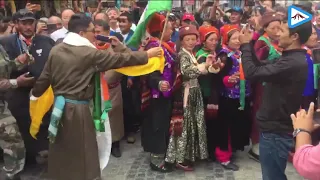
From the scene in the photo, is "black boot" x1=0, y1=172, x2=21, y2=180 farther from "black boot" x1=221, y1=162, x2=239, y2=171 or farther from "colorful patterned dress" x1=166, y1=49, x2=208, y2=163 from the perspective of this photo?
"black boot" x1=221, y1=162, x2=239, y2=171

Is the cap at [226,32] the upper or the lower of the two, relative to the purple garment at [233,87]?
upper

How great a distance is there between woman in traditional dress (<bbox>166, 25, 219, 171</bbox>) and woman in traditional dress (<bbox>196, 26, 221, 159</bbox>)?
0.13 meters

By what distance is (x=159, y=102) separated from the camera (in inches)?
181

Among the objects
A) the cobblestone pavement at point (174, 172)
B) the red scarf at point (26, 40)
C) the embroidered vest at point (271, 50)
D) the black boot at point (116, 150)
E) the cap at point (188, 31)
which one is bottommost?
the cobblestone pavement at point (174, 172)

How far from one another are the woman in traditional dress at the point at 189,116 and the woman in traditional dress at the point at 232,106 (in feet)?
0.90

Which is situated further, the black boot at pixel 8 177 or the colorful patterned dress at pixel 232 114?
the colorful patterned dress at pixel 232 114

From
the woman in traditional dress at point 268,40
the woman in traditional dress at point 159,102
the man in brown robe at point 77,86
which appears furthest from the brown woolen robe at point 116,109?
the woman in traditional dress at point 268,40

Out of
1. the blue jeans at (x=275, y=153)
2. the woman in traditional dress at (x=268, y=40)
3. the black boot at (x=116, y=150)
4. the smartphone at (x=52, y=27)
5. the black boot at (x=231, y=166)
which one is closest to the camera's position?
the blue jeans at (x=275, y=153)

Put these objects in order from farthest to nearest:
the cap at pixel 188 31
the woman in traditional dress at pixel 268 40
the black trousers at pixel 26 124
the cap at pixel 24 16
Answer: the black trousers at pixel 26 124 → the cap at pixel 24 16 → the cap at pixel 188 31 → the woman in traditional dress at pixel 268 40

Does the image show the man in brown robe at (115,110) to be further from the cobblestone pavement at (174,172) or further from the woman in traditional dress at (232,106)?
the woman in traditional dress at (232,106)

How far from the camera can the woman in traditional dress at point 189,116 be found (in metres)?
4.42

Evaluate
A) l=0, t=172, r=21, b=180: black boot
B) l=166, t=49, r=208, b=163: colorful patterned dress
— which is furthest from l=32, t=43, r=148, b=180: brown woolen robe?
l=166, t=49, r=208, b=163: colorful patterned dress

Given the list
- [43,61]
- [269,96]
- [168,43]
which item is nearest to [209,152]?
[168,43]

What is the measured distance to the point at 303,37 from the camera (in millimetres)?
2982
